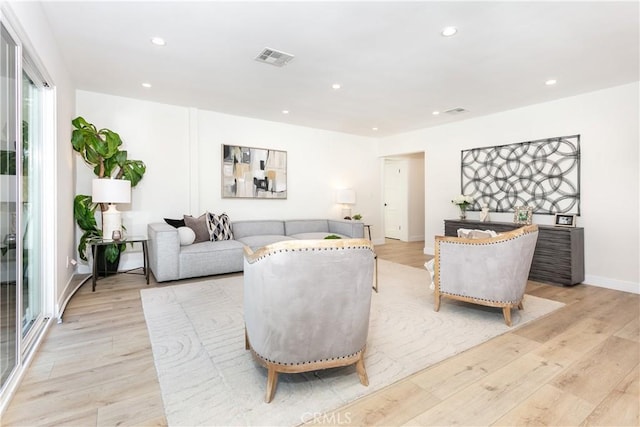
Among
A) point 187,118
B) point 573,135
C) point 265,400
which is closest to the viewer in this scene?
point 265,400

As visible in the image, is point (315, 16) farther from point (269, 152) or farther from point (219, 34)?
point (269, 152)

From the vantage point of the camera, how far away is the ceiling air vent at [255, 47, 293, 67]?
2.95 m

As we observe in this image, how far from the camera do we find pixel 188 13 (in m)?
2.38

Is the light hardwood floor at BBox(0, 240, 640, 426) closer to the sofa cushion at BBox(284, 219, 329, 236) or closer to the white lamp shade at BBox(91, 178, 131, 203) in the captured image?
the white lamp shade at BBox(91, 178, 131, 203)

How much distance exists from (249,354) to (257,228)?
127 inches

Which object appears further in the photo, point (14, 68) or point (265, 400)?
point (14, 68)

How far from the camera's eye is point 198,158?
4992 millimetres

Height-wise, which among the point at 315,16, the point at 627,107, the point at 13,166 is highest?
the point at 315,16

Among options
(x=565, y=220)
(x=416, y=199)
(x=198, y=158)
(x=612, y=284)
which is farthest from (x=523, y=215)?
(x=198, y=158)

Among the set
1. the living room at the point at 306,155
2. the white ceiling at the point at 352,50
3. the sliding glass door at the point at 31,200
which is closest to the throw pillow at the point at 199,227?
the living room at the point at 306,155

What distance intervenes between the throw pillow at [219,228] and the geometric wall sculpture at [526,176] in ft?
13.2

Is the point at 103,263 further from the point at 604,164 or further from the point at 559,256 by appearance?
the point at 604,164

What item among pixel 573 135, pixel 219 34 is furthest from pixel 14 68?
pixel 573 135

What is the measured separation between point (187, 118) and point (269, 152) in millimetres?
1439
